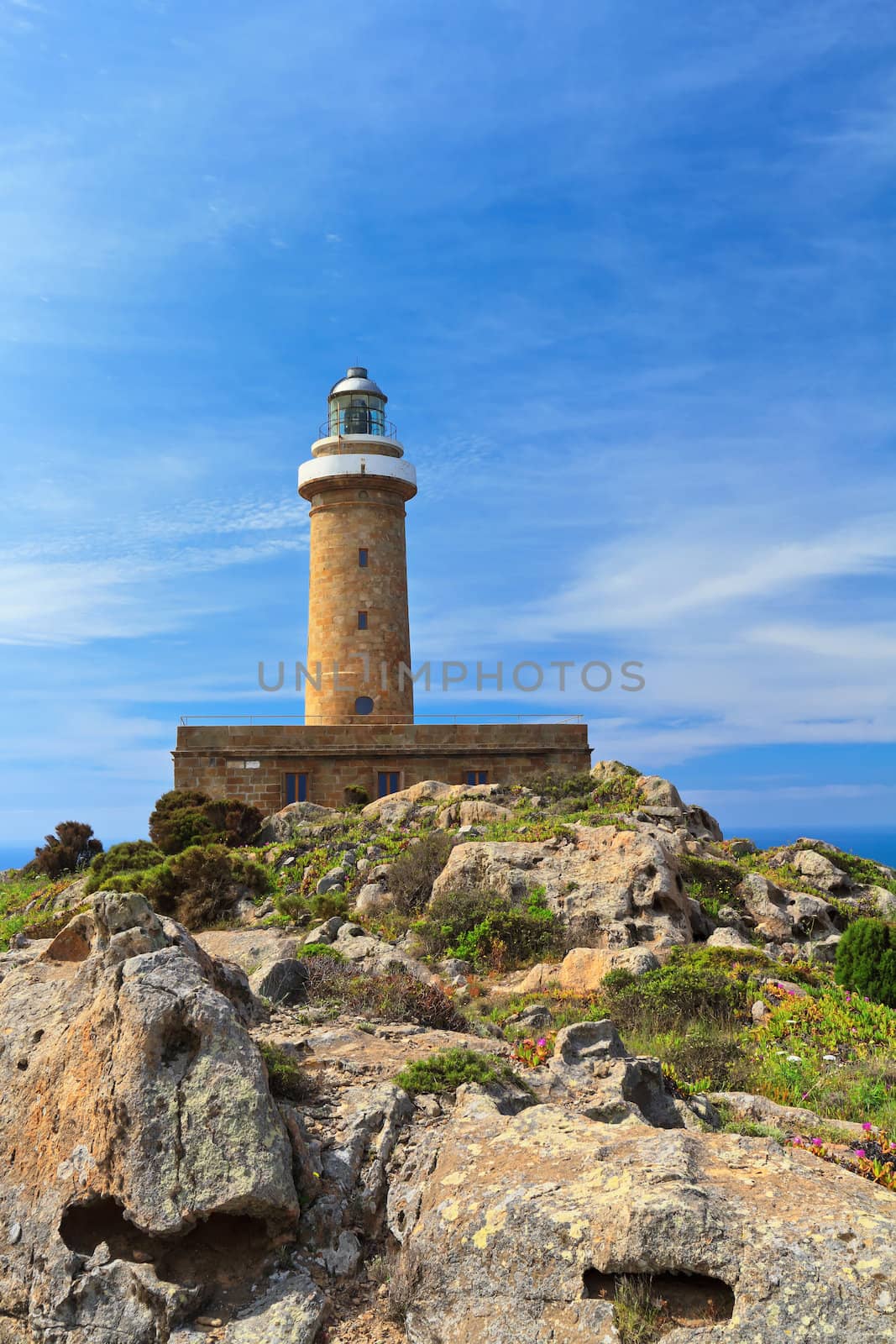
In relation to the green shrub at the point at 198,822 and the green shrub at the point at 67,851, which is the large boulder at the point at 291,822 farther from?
the green shrub at the point at 67,851

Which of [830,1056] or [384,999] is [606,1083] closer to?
[384,999]

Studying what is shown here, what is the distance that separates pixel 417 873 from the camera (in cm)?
1855

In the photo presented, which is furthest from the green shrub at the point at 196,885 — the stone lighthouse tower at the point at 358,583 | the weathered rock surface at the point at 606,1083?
the stone lighthouse tower at the point at 358,583

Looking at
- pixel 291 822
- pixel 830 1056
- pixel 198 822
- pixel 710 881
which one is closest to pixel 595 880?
pixel 710 881

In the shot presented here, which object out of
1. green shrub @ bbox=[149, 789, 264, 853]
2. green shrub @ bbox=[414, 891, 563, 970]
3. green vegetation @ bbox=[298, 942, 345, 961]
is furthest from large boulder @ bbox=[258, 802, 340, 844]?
green vegetation @ bbox=[298, 942, 345, 961]

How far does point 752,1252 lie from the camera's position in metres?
4.88

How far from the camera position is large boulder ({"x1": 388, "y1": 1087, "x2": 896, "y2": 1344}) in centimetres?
475

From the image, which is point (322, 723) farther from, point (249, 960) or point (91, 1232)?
point (91, 1232)

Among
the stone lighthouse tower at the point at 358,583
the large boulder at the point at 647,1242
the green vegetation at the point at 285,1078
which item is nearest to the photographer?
the large boulder at the point at 647,1242

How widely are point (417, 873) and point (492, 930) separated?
11.4 feet

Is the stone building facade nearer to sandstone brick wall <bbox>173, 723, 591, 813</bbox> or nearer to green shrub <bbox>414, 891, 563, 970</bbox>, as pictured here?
sandstone brick wall <bbox>173, 723, 591, 813</bbox>

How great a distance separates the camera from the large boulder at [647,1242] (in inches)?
187

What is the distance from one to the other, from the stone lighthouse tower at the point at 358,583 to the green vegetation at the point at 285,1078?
27.3 meters

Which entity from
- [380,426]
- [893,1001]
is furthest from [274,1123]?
[380,426]
